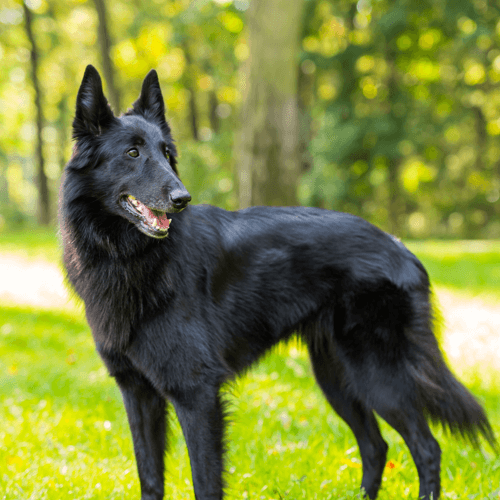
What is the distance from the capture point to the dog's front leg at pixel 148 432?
2.53m

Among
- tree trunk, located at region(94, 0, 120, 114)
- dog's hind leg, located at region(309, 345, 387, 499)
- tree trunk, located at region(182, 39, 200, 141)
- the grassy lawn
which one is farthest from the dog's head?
tree trunk, located at region(182, 39, 200, 141)

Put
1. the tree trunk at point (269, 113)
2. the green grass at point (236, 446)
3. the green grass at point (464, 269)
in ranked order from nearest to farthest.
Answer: the green grass at point (236, 446) → the tree trunk at point (269, 113) → the green grass at point (464, 269)

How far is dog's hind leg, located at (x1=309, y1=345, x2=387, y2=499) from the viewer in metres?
2.88

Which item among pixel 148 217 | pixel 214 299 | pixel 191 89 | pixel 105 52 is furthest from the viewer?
pixel 191 89

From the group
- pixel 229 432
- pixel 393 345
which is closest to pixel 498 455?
pixel 393 345

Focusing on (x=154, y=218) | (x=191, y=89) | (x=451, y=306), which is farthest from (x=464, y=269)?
(x=191, y=89)

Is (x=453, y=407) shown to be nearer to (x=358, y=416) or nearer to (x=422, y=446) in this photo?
(x=422, y=446)

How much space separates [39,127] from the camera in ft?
68.7

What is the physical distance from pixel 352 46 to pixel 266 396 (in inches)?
666

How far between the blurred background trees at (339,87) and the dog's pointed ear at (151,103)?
10183 millimetres

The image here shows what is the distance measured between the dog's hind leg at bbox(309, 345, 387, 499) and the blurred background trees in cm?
1095

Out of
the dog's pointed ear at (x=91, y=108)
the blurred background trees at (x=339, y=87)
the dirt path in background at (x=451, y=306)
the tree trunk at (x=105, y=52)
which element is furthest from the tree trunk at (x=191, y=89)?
the dog's pointed ear at (x=91, y=108)

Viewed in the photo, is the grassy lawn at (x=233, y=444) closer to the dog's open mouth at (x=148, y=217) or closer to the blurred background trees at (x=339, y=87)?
the dog's open mouth at (x=148, y=217)

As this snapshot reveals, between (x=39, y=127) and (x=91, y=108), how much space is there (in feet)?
68.6
